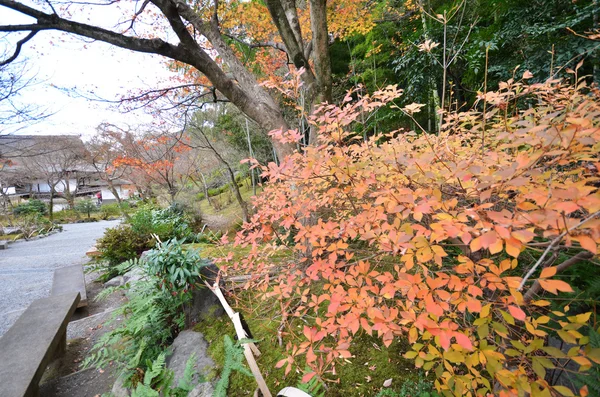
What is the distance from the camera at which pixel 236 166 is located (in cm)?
1161

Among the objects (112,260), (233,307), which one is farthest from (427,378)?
(112,260)

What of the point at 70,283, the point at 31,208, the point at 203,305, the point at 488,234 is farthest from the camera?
the point at 31,208

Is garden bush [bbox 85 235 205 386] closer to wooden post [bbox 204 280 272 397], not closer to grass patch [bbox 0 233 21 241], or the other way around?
wooden post [bbox 204 280 272 397]

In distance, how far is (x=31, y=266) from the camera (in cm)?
724

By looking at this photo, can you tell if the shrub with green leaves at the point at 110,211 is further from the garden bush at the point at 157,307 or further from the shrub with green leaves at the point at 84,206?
the garden bush at the point at 157,307

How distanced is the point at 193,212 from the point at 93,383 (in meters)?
6.39

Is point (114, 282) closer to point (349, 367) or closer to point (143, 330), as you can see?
point (143, 330)

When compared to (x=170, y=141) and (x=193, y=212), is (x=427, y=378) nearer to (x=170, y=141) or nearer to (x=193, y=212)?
(x=193, y=212)

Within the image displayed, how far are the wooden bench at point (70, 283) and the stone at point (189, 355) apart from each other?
2.66 metres

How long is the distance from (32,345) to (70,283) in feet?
7.90

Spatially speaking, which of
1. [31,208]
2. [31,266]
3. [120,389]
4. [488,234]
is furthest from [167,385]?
[31,208]

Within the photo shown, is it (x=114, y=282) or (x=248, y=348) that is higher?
(x=248, y=348)

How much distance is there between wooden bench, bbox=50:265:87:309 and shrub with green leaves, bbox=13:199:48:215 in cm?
1399

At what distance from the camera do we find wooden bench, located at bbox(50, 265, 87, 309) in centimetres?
433
